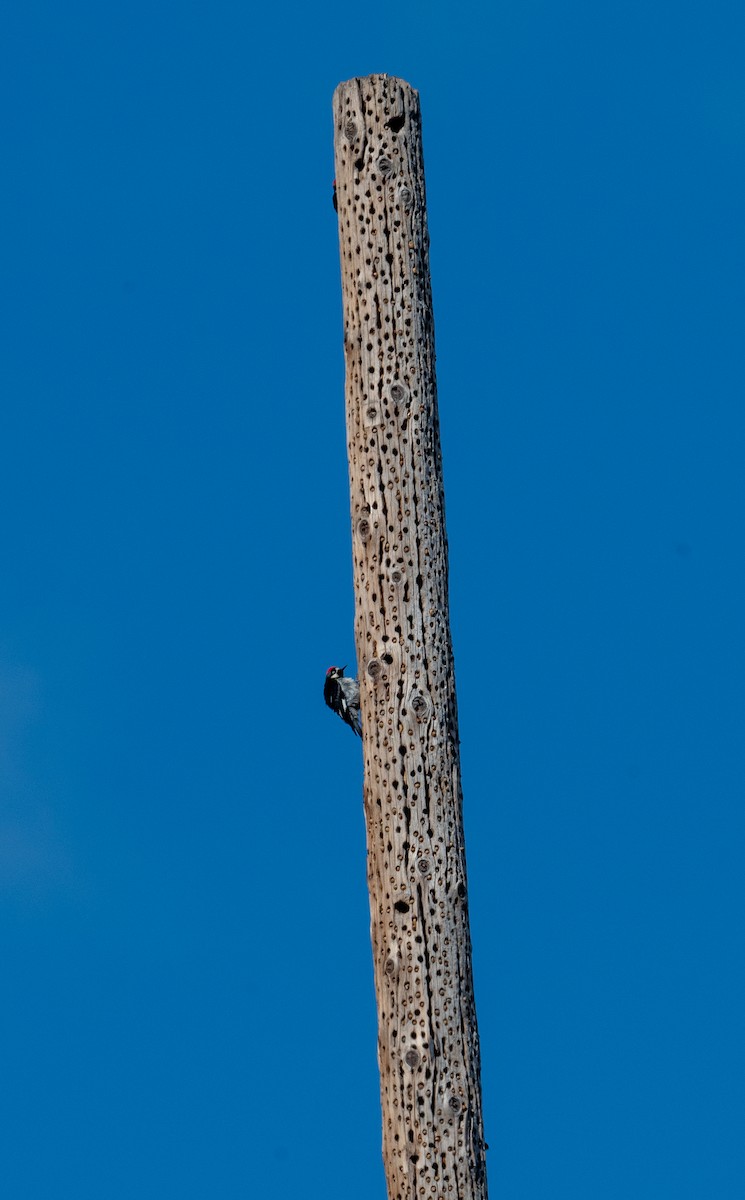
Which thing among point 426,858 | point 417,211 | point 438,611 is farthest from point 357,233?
point 426,858

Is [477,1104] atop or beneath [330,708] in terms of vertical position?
beneath

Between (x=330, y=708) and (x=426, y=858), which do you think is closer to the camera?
(x=426, y=858)

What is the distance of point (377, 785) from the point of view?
7.03 meters

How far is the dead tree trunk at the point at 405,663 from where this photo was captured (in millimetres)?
6836

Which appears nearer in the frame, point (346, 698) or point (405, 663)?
point (405, 663)

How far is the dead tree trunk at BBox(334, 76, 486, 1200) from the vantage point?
22.4 ft

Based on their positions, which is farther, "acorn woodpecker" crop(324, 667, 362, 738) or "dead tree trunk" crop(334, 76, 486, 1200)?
"acorn woodpecker" crop(324, 667, 362, 738)

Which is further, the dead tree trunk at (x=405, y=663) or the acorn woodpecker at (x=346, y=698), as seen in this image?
the acorn woodpecker at (x=346, y=698)

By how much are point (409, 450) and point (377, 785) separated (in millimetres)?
1548

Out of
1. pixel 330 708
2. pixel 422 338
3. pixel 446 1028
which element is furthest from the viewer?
pixel 330 708

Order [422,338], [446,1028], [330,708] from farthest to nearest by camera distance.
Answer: [330,708] → [422,338] → [446,1028]

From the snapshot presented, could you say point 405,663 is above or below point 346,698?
below

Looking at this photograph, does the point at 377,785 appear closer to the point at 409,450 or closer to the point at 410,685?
the point at 410,685

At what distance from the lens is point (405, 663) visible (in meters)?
7.06
